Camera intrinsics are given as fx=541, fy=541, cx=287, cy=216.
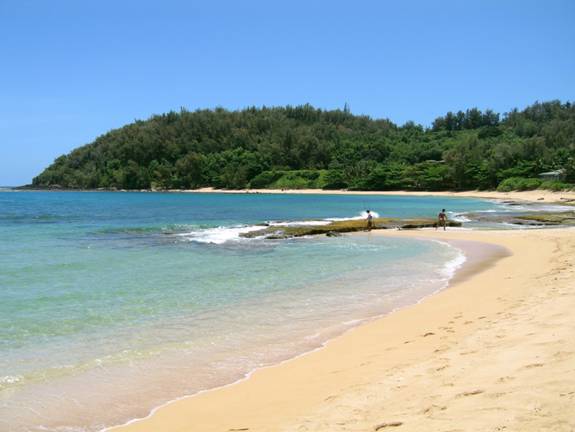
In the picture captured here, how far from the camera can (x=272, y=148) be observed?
557 ft

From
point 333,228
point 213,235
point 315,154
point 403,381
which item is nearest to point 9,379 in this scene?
point 403,381

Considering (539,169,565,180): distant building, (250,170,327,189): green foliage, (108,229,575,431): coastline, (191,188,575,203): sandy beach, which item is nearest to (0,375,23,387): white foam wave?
(108,229,575,431): coastline

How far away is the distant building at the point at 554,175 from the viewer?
3771 inches

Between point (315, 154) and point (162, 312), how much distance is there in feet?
515

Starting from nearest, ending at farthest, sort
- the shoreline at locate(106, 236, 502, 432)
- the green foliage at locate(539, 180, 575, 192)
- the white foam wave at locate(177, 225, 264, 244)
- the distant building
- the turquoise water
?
the shoreline at locate(106, 236, 502, 432), the turquoise water, the white foam wave at locate(177, 225, 264, 244), the green foliage at locate(539, 180, 575, 192), the distant building

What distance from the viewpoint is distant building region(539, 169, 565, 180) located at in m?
95.8

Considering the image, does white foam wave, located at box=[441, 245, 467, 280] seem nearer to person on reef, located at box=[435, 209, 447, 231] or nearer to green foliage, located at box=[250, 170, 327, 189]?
person on reef, located at box=[435, 209, 447, 231]

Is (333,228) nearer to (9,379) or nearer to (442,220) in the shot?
(442,220)

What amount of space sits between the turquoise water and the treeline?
3803 inches

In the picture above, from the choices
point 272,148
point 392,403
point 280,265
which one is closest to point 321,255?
point 280,265

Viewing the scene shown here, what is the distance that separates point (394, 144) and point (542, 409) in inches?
6628

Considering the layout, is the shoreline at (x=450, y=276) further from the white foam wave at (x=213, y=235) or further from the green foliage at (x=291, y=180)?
the green foliage at (x=291, y=180)

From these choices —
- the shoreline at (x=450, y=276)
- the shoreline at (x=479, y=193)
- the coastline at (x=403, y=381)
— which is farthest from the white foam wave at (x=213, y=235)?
the shoreline at (x=479, y=193)

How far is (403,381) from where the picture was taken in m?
6.95
